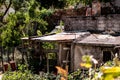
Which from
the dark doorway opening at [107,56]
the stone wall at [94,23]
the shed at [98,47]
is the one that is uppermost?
the stone wall at [94,23]

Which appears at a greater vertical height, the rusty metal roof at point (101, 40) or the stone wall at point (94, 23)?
the stone wall at point (94, 23)

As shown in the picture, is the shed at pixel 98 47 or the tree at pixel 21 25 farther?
the tree at pixel 21 25

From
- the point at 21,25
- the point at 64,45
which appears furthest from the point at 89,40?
the point at 21,25

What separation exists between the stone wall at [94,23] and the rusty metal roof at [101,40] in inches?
44.3

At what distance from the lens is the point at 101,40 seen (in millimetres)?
15562

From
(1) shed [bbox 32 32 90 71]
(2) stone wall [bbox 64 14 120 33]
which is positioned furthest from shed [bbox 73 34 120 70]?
(2) stone wall [bbox 64 14 120 33]

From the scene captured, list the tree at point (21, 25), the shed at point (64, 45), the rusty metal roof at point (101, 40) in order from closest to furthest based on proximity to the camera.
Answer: the rusty metal roof at point (101, 40) < the shed at point (64, 45) < the tree at point (21, 25)

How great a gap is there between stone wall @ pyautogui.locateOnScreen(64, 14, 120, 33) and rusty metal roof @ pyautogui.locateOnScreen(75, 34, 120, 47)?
44.3 inches

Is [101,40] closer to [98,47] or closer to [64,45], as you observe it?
[98,47]

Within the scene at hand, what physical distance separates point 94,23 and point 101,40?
9.49 ft

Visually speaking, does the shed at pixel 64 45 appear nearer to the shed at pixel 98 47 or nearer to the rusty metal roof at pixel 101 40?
the shed at pixel 98 47

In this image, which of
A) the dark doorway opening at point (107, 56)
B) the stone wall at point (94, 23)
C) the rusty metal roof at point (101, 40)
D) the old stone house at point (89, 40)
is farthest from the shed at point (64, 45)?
the dark doorway opening at point (107, 56)

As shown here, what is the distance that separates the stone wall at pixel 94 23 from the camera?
56.9 ft

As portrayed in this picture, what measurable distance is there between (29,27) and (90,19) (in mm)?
7648
